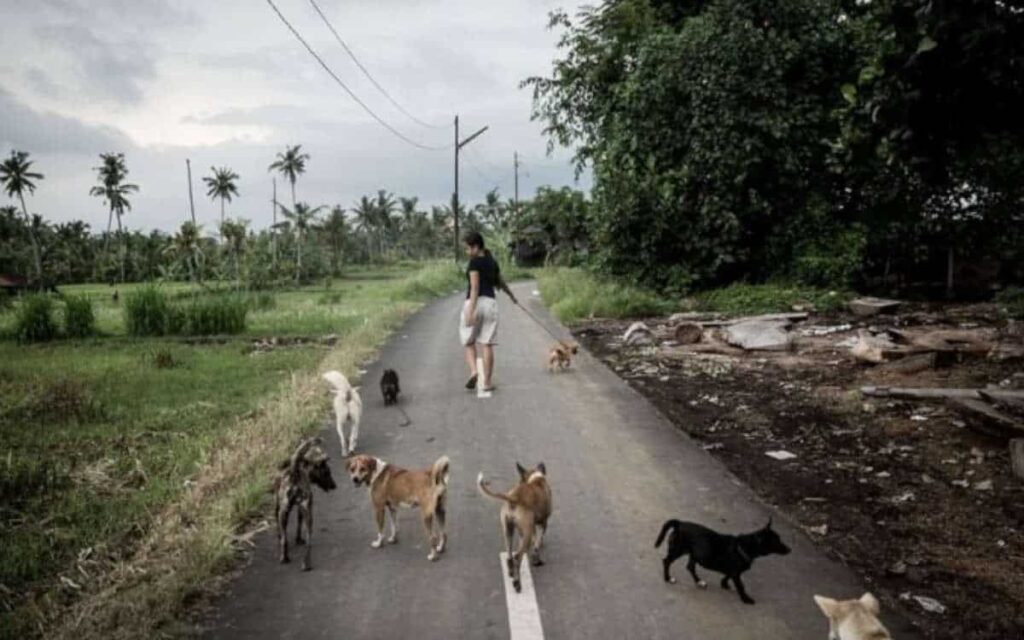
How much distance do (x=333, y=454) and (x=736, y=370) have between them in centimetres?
716

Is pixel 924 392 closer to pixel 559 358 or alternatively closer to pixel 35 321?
pixel 559 358

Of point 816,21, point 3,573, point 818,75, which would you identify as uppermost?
point 816,21

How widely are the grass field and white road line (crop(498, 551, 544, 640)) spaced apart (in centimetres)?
198

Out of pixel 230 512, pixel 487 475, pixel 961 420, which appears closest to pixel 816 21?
pixel 961 420

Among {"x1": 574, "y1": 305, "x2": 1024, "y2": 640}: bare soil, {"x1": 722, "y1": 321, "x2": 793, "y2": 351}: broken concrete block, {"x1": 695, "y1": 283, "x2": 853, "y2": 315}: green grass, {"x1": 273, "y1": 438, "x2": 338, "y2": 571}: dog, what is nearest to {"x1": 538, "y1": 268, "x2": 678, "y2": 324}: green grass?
{"x1": 695, "y1": 283, "x2": 853, "y2": 315}: green grass

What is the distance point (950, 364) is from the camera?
10.3 meters

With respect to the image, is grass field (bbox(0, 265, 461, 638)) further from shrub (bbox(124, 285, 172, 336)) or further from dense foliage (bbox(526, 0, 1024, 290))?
dense foliage (bbox(526, 0, 1024, 290))

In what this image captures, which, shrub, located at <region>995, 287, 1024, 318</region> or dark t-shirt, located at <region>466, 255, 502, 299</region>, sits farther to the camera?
shrub, located at <region>995, 287, 1024, 318</region>

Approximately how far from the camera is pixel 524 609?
411cm

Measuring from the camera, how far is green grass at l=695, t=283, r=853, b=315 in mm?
18188

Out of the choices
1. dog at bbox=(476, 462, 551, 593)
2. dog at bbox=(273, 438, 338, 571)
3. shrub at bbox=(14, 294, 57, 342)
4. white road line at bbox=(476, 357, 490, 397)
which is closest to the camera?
dog at bbox=(476, 462, 551, 593)

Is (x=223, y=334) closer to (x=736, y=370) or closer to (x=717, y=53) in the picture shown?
(x=736, y=370)

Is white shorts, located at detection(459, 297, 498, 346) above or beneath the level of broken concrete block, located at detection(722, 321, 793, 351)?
above

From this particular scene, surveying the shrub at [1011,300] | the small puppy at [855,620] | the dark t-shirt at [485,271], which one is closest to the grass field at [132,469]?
the dark t-shirt at [485,271]
